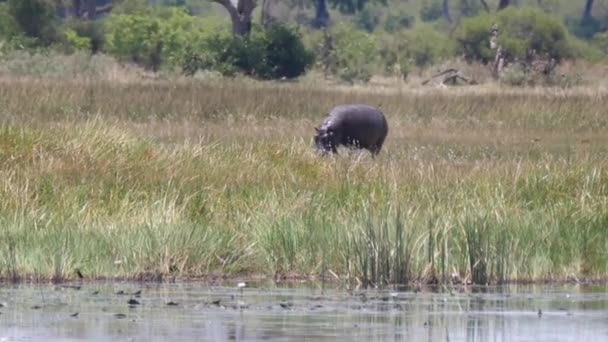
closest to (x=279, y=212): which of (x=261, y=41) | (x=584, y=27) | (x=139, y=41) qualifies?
(x=261, y=41)

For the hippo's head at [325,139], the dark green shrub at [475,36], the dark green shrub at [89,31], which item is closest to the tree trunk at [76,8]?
the dark green shrub at [89,31]

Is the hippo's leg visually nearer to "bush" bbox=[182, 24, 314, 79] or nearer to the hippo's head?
the hippo's head

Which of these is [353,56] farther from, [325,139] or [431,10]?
[431,10]

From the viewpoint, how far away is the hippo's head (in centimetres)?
1966

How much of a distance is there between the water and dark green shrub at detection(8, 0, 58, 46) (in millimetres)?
35903

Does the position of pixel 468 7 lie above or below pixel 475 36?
below

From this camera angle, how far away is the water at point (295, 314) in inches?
365

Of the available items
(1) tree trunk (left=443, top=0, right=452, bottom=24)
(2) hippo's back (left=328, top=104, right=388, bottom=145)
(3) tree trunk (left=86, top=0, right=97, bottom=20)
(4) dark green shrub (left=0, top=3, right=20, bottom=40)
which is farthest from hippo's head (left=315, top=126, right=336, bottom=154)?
(1) tree trunk (left=443, top=0, right=452, bottom=24)

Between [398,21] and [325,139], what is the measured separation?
67.0 m

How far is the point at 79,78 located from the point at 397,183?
1511cm

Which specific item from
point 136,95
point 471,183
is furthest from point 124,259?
point 136,95

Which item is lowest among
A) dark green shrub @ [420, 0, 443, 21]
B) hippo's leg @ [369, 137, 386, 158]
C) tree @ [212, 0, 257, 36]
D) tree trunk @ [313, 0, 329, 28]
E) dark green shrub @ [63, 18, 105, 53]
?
dark green shrub @ [420, 0, 443, 21]

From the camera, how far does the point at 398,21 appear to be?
8650 centimetres

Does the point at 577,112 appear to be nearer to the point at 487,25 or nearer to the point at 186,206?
the point at 186,206
